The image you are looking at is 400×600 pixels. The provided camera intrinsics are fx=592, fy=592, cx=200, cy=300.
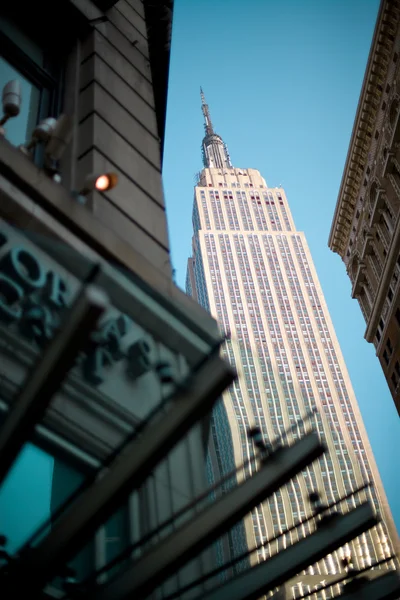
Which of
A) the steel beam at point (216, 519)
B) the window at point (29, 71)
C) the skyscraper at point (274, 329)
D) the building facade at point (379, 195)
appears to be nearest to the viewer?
the steel beam at point (216, 519)

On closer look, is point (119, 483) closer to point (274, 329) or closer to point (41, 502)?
point (41, 502)

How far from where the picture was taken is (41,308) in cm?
516

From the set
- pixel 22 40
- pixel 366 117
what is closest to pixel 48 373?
pixel 22 40

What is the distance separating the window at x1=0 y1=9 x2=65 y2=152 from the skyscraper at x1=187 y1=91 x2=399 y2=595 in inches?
3322

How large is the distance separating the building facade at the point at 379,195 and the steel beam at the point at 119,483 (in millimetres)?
47074

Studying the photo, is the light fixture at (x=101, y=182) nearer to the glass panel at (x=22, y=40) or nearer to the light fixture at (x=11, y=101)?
the light fixture at (x=11, y=101)

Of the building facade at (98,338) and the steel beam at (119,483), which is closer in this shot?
the steel beam at (119,483)

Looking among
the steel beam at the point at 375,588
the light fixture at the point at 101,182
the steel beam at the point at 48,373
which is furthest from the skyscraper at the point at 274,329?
the steel beam at the point at 48,373

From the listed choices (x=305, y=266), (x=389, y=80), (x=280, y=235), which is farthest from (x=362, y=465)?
(x=389, y=80)

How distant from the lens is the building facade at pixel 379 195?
163ft

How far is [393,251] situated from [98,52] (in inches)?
1692

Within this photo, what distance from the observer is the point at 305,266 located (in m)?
139

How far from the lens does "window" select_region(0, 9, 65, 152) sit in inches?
341

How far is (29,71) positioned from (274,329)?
4655 inches
